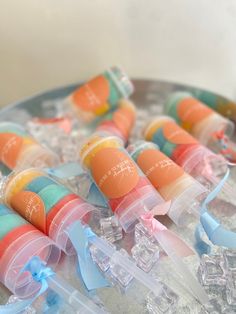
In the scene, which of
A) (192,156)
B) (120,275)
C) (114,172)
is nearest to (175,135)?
(192,156)

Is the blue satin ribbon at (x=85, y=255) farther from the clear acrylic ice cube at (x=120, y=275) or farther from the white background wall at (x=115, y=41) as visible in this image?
the white background wall at (x=115, y=41)

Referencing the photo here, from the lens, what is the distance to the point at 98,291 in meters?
0.58

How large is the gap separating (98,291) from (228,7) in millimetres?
644

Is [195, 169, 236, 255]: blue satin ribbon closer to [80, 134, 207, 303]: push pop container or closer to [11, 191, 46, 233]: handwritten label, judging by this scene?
[80, 134, 207, 303]: push pop container

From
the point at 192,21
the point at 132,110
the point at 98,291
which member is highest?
the point at 192,21

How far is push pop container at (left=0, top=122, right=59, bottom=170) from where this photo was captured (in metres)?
0.72

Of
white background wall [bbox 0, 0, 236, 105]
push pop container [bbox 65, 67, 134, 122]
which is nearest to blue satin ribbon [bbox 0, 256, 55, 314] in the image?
push pop container [bbox 65, 67, 134, 122]

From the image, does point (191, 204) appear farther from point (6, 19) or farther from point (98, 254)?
point (6, 19)

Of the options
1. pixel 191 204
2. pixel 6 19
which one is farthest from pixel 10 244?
pixel 6 19

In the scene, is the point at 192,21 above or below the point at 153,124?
above

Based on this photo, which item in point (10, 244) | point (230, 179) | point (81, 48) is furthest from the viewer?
point (81, 48)

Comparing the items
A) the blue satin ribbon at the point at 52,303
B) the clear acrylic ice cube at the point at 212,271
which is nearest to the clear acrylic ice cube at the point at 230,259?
the clear acrylic ice cube at the point at 212,271

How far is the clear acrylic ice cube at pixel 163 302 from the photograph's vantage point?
0.54 m

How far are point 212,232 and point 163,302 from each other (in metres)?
0.12
